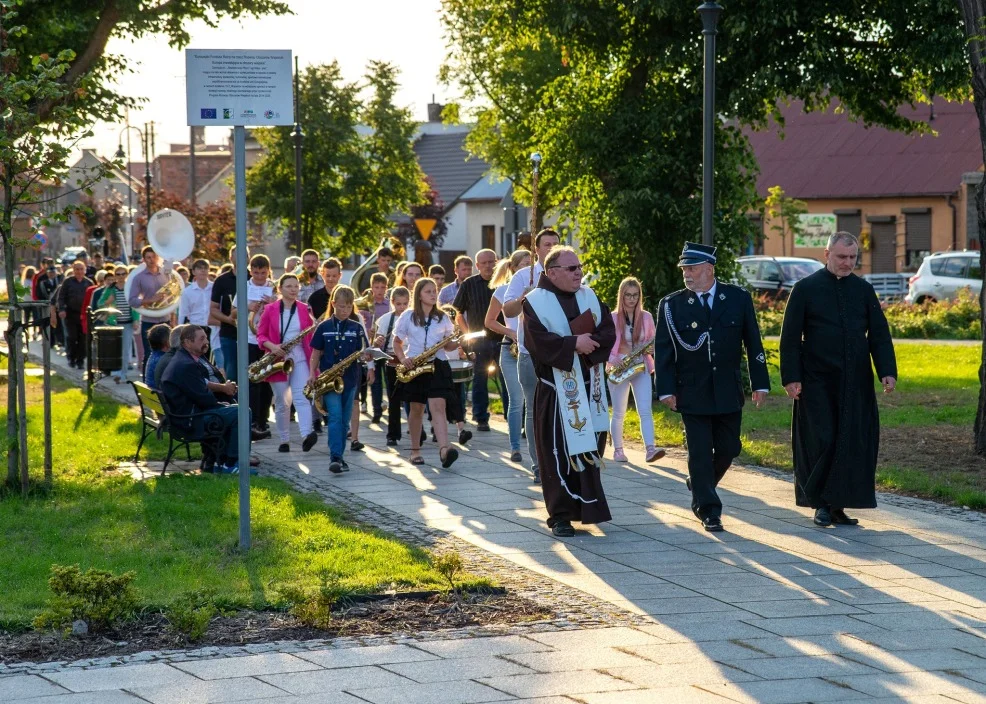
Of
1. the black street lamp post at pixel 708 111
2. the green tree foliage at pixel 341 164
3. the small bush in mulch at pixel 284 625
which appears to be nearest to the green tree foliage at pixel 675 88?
the black street lamp post at pixel 708 111

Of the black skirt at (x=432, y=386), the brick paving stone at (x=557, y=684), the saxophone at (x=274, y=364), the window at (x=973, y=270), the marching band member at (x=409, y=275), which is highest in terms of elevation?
the window at (x=973, y=270)

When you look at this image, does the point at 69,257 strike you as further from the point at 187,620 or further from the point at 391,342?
the point at 187,620

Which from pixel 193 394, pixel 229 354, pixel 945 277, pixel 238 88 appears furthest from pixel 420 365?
pixel 945 277

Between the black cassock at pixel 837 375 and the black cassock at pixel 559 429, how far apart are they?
1.23 m

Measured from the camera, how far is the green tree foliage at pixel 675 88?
15672mm

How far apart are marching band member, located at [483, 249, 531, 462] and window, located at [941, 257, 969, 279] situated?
22.5 meters

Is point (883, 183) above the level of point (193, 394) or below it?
above

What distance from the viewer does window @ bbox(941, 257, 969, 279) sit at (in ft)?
105

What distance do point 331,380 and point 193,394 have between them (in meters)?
1.21

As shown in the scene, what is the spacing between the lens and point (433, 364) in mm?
12086

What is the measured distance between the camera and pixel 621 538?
28.4 ft

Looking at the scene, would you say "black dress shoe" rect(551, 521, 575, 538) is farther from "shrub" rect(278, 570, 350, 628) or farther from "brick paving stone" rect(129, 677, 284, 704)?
"brick paving stone" rect(129, 677, 284, 704)

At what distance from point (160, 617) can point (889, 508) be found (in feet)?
17.2

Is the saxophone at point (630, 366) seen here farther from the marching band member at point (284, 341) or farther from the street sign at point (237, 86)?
the street sign at point (237, 86)
